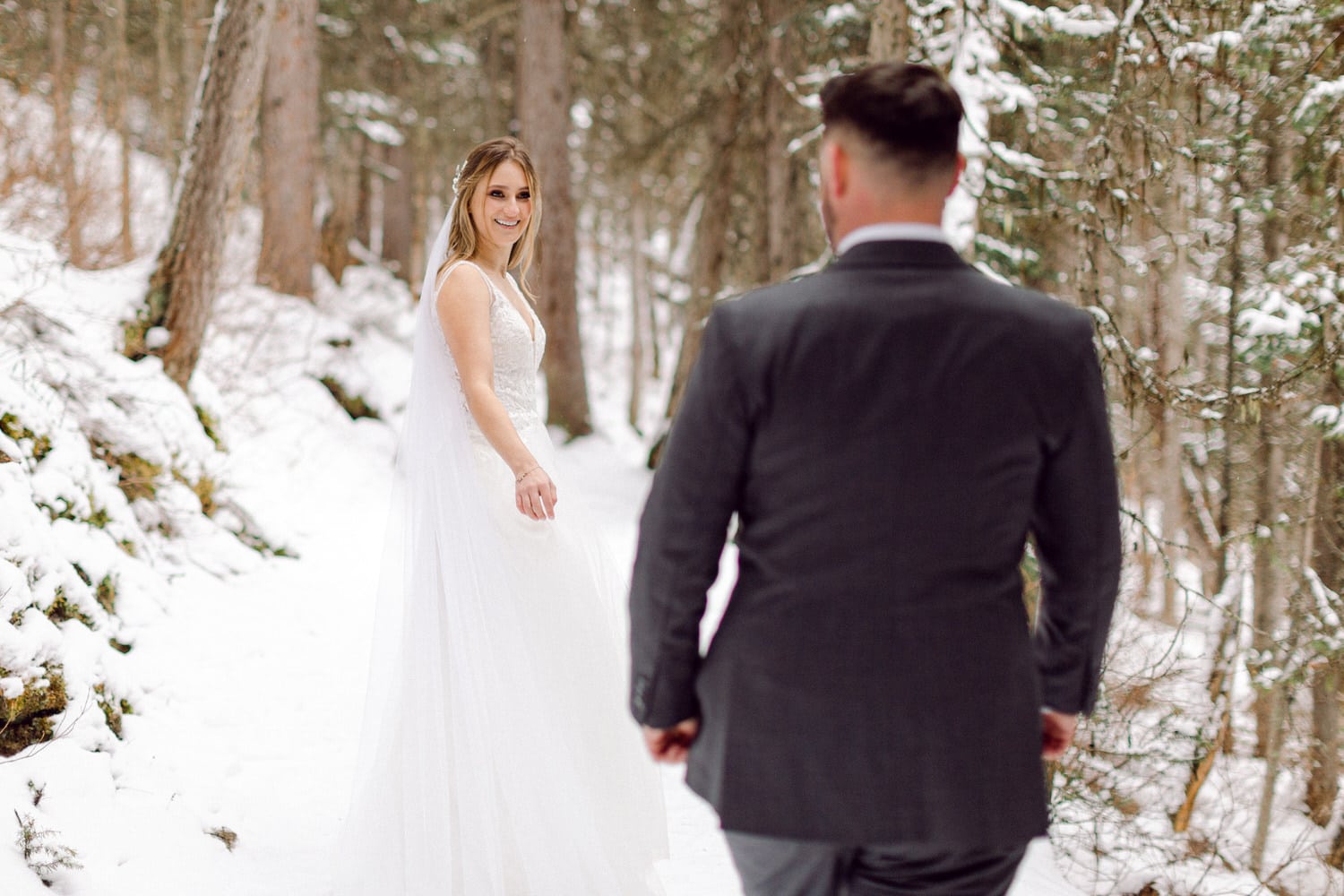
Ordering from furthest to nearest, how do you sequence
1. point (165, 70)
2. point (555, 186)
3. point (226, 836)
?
point (165, 70) → point (555, 186) → point (226, 836)

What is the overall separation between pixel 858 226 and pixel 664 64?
1569cm

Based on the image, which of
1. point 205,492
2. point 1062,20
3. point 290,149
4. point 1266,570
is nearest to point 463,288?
point 1062,20

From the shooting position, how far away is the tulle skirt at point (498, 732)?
3.46m

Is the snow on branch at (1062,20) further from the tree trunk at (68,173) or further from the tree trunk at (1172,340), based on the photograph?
the tree trunk at (68,173)

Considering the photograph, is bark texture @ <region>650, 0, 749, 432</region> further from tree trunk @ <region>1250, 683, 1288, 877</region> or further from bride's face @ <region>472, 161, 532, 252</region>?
bride's face @ <region>472, 161, 532, 252</region>

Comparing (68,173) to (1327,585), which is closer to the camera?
(1327,585)

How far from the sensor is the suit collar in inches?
69.7

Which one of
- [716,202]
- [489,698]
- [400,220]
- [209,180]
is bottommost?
[489,698]

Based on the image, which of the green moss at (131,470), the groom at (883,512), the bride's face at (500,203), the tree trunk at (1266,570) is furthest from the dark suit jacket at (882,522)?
the tree trunk at (1266,570)

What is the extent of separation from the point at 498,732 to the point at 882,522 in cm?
218

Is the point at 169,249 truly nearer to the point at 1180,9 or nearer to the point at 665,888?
the point at 665,888

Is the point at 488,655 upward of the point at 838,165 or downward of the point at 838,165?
downward

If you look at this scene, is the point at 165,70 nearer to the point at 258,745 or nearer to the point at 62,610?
the point at 62,610

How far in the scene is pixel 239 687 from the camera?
218 inches
